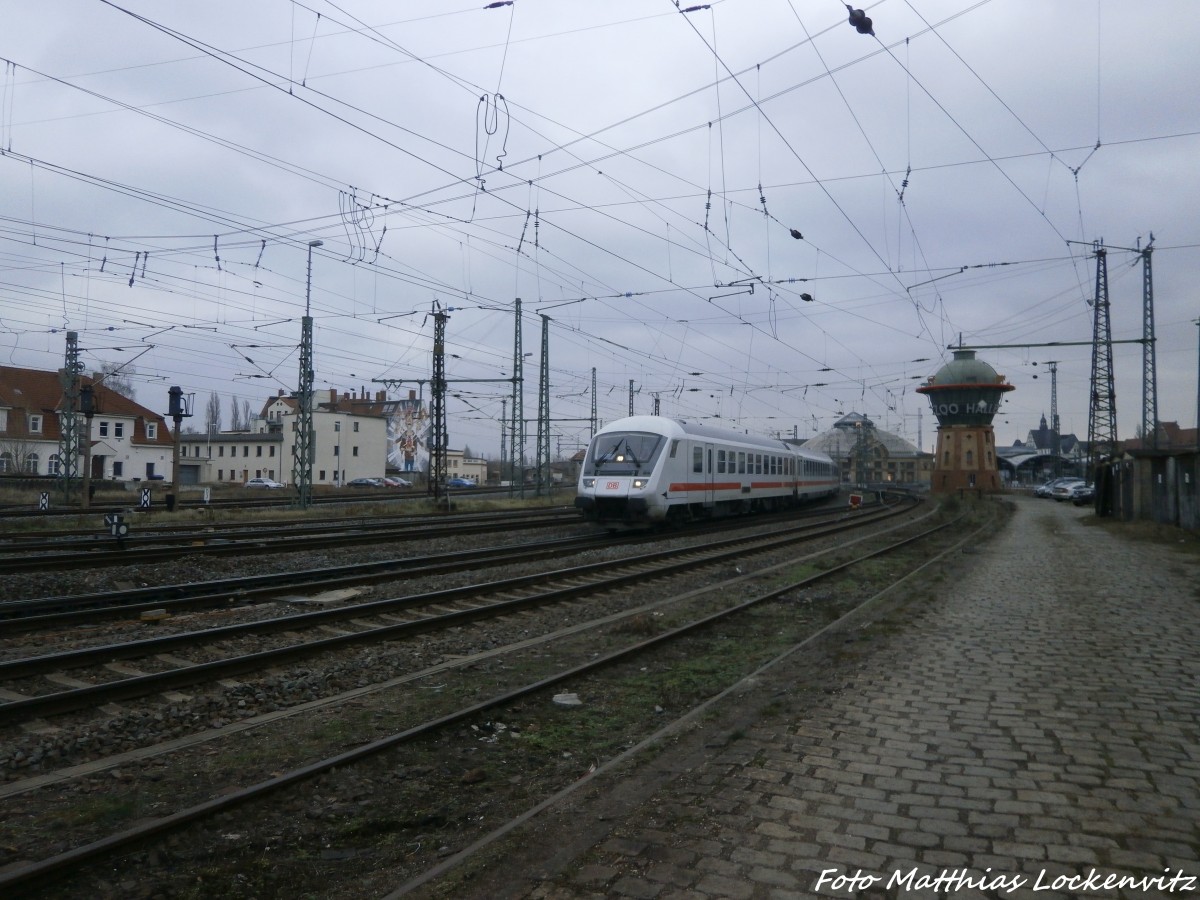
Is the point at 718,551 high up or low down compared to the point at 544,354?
down

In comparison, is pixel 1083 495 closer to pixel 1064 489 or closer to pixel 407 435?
pixel 1064 489

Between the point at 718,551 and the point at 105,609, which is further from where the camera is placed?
the point at 718,551

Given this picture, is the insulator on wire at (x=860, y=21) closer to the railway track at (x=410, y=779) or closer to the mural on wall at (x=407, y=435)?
the railway track at (x=410, y=779)

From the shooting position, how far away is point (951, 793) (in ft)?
16.1

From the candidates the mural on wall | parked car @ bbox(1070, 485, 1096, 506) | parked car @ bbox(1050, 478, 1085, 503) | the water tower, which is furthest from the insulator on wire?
the mural on wall

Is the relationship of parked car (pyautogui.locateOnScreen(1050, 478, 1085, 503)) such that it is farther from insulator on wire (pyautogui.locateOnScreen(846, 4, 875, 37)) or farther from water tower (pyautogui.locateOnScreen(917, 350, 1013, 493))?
insulator on wire (pyautogui.locateOnScreen(846, 4, 875, 37))

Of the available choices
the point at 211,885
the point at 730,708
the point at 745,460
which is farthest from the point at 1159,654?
the point at 745,460

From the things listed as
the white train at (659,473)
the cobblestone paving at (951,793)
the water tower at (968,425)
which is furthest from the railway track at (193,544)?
the water tower at (968,425)

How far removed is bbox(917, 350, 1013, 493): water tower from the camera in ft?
256

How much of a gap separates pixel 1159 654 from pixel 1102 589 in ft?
17.7

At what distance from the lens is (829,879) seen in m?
3.89

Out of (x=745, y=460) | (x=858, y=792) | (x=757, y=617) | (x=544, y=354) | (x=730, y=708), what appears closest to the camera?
(x=858, y=792)

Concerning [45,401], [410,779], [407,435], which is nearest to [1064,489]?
[410,779]

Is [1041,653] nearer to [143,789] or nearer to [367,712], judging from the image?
[367,712]
